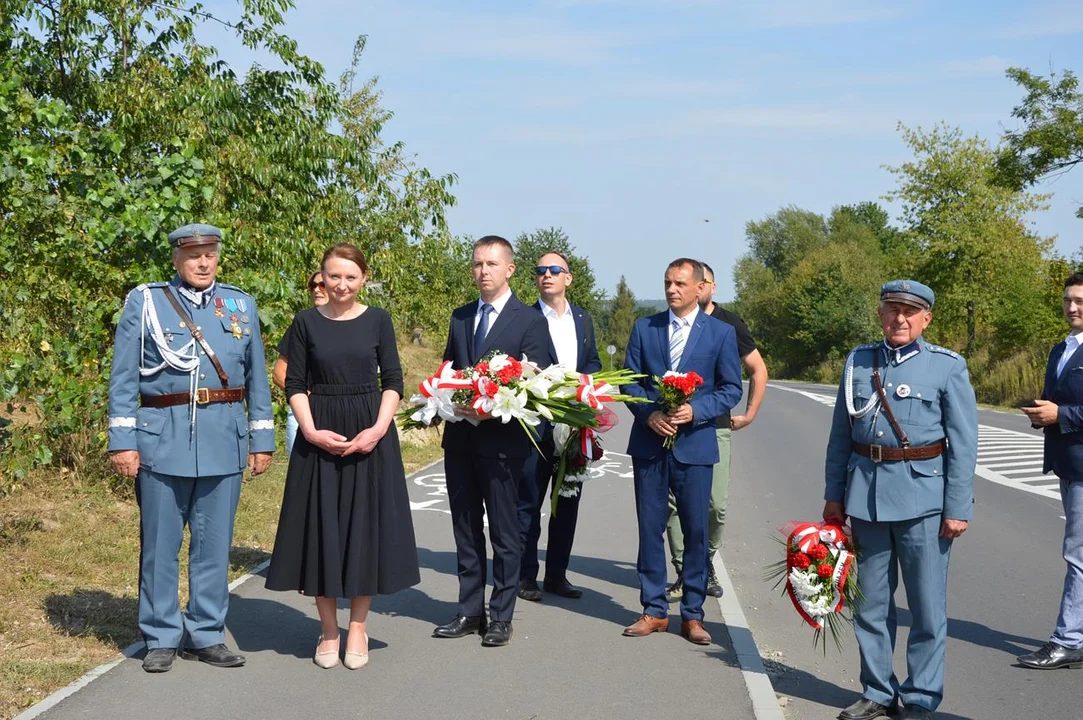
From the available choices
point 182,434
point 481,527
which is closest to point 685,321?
point 481,527

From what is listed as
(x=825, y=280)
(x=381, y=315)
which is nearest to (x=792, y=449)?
(x=381, y=315)

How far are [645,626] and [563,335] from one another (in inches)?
84.8

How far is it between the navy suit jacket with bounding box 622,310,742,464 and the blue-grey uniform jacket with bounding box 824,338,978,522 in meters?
1.46

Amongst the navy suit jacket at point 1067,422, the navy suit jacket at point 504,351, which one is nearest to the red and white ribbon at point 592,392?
the navy suit jacket at point 504,351

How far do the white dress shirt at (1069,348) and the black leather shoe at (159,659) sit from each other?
5280 millimetres

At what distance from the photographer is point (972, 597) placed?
8.62m

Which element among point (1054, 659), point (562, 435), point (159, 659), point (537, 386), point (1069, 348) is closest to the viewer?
point (159, 659)

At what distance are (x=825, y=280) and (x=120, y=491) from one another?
7780 centimetres

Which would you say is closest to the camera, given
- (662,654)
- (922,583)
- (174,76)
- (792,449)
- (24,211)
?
(922,583)

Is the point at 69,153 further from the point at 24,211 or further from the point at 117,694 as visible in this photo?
the point at 117,694

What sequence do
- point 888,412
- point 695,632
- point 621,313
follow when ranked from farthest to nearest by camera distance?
A: point 621,313, point 695,632, point 888,412

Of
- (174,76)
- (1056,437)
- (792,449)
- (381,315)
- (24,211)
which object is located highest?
(174,76)

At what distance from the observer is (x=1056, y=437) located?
7094mm

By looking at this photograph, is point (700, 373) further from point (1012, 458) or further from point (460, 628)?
point (1012, 458)
